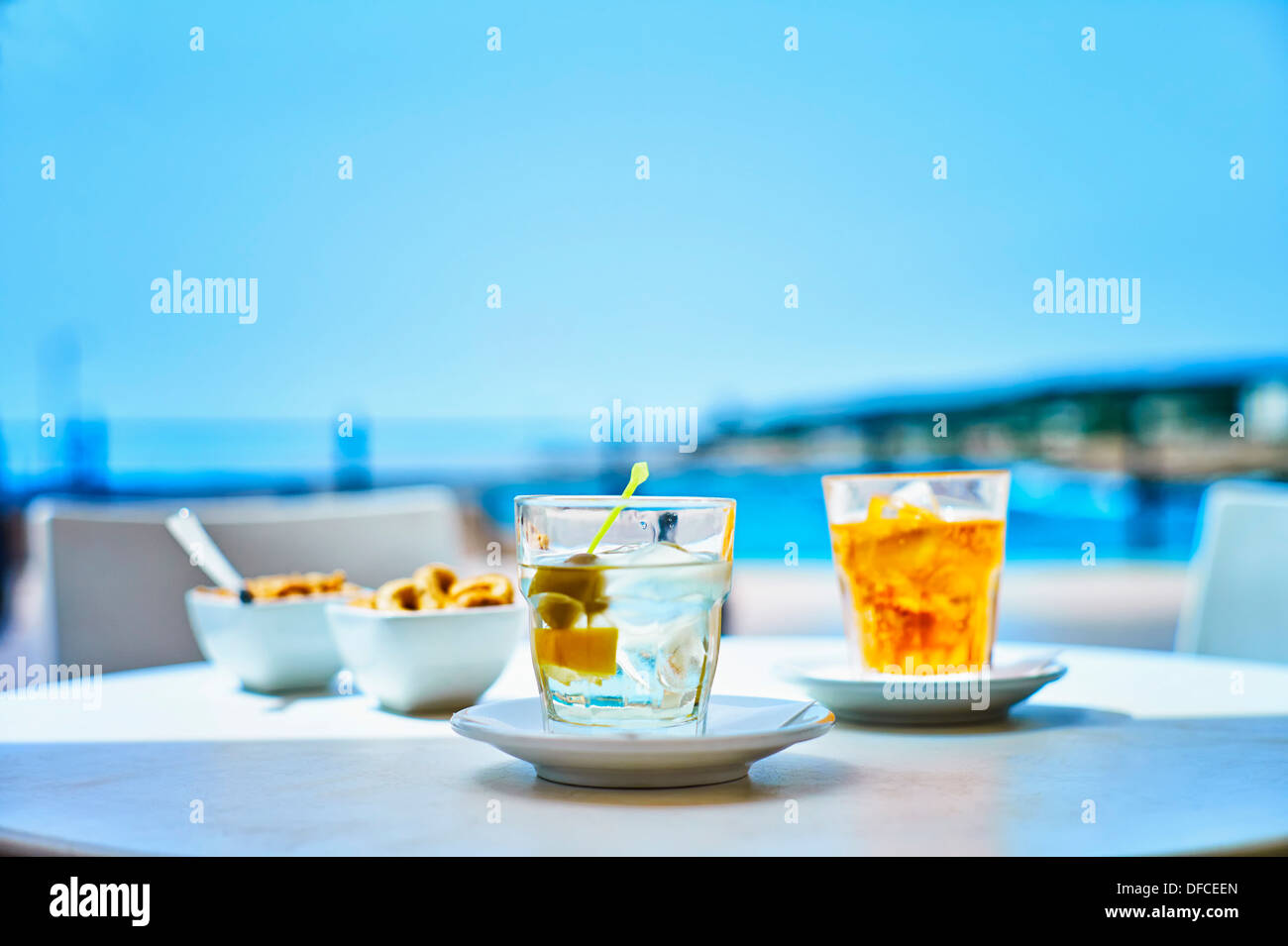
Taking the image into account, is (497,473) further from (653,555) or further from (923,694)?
(653,555)

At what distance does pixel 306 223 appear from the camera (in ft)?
19.4

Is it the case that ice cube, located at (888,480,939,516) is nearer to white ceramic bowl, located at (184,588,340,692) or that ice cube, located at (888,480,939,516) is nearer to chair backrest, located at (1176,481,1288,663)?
white ceramic bowl, located at (184,588,340,692)

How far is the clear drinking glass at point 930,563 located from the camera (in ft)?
3.04

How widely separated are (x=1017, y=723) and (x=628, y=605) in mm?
365

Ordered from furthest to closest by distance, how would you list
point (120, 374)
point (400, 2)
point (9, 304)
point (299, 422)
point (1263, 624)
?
point (120, 374)
point (400, 2)
point (299, 422)
point (9, 304)
point (1263, 624)

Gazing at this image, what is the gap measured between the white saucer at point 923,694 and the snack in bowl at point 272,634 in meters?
0.44

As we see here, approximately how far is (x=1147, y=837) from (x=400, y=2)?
229 inches

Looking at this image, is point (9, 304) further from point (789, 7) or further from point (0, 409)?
point (789, 7)

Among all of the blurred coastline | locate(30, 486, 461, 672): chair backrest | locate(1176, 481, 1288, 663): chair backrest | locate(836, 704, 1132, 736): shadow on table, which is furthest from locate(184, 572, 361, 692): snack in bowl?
the blurred coastline

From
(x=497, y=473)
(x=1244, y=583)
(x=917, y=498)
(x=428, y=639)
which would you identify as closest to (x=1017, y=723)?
(x=917, y=498)

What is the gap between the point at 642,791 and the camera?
2.15ft

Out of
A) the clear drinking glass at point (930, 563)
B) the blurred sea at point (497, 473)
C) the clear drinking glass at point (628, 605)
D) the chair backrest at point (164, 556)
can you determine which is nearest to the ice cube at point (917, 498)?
the clear drinking glass at point (930, 563)

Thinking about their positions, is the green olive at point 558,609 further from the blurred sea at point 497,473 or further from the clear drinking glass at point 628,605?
the blurred sea at point 497,473
